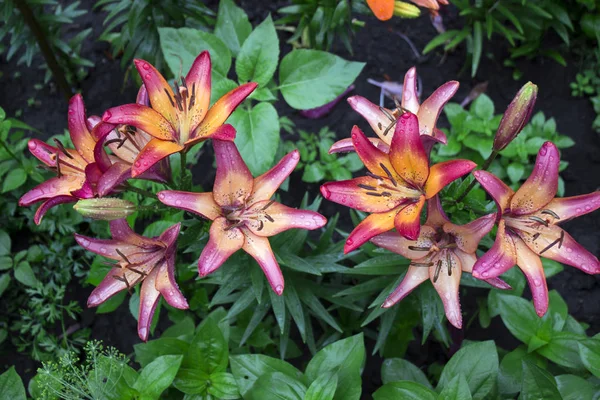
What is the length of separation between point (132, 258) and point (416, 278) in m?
0.59

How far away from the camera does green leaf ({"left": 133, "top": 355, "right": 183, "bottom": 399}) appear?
1.34 meters

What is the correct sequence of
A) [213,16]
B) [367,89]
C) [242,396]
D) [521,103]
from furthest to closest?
[367,89] → [213,16] → [242,396] → [521,103]

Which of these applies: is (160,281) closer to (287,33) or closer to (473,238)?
(473,238)

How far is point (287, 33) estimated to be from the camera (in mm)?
2625

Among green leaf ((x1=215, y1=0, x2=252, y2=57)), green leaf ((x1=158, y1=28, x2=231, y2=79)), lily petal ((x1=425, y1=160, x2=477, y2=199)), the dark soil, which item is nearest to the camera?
lily petal ((x1=425, y1=160, x2=477, y2=199))

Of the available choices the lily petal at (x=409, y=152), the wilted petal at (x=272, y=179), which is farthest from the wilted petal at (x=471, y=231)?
the wilted petal at (x=272, y=179)

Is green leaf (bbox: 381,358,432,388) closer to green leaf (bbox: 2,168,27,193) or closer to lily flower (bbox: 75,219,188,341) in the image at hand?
lily flower (bbox: 75,219,188,341)

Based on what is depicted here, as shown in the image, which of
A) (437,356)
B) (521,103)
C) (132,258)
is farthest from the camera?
(437,356)

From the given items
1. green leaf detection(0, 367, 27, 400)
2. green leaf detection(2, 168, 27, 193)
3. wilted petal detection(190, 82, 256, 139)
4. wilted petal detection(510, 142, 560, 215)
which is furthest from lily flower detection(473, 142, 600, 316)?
green leaf detection(2, 168, 27, 193)

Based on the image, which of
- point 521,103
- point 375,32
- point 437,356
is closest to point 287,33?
point 375,32

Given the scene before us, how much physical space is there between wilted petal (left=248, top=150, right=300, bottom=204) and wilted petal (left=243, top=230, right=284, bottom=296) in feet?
0.27

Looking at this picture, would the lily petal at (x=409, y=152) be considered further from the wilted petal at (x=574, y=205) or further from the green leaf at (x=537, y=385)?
the green leaf at (x=537, y=385)

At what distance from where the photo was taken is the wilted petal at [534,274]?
3.40 ft

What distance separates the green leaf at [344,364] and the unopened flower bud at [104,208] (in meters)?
0.61
